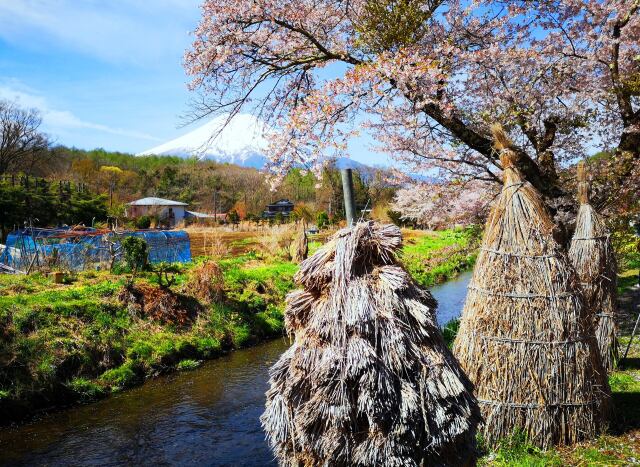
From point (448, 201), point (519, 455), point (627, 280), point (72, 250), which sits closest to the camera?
point (519, 455)

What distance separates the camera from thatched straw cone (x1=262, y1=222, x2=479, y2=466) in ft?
12.4

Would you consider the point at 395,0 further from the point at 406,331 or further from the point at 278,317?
the point at 278,317

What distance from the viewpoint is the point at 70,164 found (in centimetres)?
7112

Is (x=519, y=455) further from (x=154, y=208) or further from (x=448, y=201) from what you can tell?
(x=154, y=208)

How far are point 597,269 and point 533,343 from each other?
3.62 meters

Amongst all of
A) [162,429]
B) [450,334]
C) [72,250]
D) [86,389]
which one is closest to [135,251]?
[72,250]

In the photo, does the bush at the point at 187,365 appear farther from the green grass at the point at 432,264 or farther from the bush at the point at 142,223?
the bush at the point at 142,223

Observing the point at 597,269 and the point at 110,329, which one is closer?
the point at 597,269

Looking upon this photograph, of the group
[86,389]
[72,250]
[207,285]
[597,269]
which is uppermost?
[597,269]

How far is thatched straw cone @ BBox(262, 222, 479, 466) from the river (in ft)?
15.4

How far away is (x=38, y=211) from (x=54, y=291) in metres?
20.0

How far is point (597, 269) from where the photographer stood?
8.36 m

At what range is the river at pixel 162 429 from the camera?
8.55 meters

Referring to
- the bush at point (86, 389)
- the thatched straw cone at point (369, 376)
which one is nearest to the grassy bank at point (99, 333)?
the bush at point (86, 389)
